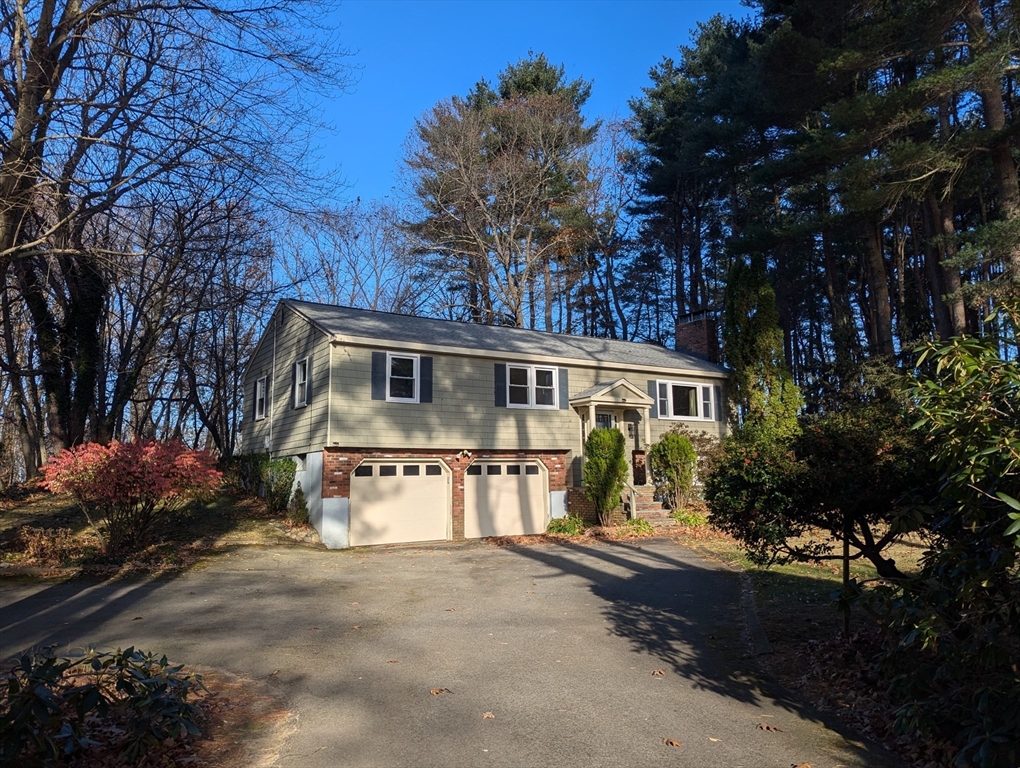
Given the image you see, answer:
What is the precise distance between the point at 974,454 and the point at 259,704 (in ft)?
18.7

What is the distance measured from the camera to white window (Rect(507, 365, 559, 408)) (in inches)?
784

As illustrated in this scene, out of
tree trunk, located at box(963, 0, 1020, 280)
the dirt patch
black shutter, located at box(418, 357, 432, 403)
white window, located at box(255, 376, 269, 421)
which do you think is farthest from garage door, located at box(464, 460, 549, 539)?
tree trunk, located at box(963, 0, 1020, 280)

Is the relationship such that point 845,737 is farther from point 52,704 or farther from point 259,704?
point 52,704

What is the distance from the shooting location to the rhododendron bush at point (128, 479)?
12234 mm

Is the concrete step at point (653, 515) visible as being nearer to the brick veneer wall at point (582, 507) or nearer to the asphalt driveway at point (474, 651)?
the brick veneer wall at point (582, 507)

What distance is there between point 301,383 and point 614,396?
360 inches

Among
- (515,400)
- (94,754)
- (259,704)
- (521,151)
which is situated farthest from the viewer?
(521,151)

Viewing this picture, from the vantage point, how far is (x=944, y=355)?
463 centimetres

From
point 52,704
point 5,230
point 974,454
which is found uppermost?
point 5,230

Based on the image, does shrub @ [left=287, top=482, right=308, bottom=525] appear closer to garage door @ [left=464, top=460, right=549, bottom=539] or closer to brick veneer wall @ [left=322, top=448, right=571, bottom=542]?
brick veneer wall @ [left=322, top=448, right=571, bottom=542]

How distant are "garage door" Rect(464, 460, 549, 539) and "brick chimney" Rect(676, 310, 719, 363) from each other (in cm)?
1007

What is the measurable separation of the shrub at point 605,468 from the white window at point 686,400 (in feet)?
13.8

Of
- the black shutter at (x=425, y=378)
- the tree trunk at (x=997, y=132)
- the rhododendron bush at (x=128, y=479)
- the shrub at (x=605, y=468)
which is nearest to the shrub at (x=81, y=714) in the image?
the rhododendron bush at (x=128, y=479)

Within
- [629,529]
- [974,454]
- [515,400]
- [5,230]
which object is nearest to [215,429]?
[515,400]
